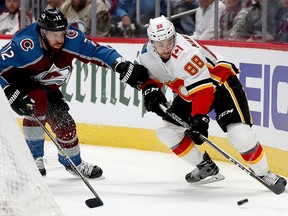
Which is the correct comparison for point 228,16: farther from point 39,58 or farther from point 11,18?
point 11,18

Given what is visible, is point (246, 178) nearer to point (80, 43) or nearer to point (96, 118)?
point (80, 43)

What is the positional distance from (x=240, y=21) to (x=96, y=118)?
5.29 ft

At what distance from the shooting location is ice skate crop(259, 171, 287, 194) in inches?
210

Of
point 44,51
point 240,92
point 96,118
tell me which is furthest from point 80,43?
point 96,118

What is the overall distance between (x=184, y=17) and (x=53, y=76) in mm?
1775

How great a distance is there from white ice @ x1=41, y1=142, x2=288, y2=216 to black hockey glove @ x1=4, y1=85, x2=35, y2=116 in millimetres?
531

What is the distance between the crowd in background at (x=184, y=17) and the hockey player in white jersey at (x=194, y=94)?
939mm

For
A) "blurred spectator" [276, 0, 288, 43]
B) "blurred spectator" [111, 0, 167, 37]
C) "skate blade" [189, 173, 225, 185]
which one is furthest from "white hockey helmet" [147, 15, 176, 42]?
"blurred spectator" [111, 0, 167, 37]

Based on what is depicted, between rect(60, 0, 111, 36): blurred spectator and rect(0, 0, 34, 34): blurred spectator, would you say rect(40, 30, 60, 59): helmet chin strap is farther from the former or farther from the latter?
rect(0, 0, 34, 34): blurred spectator

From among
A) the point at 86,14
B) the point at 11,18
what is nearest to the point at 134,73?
the point at 86,14

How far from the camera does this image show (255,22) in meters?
6.60

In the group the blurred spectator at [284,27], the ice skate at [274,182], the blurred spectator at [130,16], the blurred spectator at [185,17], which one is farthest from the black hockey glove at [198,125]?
the blurred spectator at [130,16]

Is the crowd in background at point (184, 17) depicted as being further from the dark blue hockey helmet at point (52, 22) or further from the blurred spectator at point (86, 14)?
the dark blue hockey helmet at point (52, 22)

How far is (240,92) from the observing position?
18.1 feet
